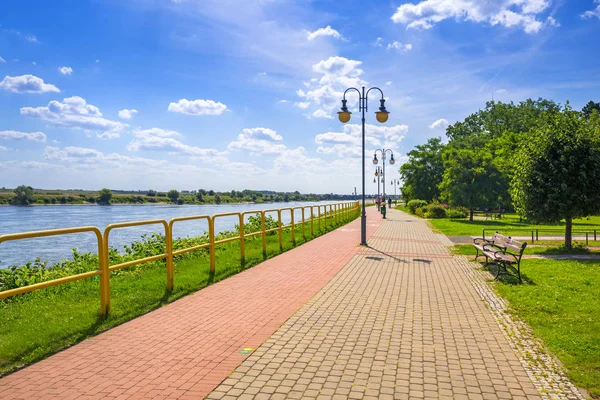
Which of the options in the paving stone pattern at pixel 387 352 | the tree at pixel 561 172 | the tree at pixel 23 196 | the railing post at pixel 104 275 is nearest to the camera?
the paving stone pattern at pixel 387 352

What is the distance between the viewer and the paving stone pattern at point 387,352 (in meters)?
3.90

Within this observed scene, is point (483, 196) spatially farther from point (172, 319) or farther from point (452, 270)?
point (172, 319)

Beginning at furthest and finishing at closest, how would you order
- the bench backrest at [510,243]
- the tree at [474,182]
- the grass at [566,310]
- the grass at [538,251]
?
the tree at [474,182], the grass at [538,251], the bench backrest at [510,243], the grass at [566,310]

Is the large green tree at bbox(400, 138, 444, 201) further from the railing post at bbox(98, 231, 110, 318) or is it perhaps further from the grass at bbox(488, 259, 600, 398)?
the railing post at bbox(98, 231, 110, 318)

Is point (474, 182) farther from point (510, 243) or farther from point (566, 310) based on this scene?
point (566, 310)

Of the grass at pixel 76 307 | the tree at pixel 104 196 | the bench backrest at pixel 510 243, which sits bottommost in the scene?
the grass at pixel 76 307

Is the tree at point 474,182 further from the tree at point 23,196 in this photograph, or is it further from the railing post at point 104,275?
the tree at point 23,196

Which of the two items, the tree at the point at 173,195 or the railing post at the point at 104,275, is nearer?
the railing post at the point at 104,275

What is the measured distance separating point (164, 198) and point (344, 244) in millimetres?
91616

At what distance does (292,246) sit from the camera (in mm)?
14547

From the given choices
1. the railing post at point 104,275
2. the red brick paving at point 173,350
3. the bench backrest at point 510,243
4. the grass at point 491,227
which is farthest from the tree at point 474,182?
the railing post at point 104,275

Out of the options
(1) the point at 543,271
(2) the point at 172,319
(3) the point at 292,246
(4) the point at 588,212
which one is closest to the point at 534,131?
(4) the point at 588,212

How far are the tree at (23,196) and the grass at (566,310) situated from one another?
285 feet

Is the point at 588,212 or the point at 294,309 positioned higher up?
the point at 588,212
